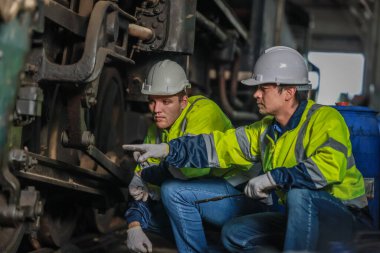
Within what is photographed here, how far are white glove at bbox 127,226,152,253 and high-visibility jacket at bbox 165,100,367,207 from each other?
1.56 feet

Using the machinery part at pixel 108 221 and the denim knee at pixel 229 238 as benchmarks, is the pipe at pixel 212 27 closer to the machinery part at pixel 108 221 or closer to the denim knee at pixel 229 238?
the machinery part at pixel 108 221

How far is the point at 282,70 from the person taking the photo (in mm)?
3811

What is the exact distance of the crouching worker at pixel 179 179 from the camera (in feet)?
13.6

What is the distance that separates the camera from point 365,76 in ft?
32.9

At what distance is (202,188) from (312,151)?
870mm

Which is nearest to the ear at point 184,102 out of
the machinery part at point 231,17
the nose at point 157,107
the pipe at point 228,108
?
the nose at point 157,107

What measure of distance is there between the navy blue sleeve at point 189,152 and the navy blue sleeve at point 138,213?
1.47ft

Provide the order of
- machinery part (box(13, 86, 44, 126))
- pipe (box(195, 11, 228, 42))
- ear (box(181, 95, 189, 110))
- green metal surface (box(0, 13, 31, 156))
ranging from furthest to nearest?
pipe (box(195, 11, 228, 42)) < ear (box(181, 95, 189, 110)) < machinery part (box(13, 86, 44, 126)) < green metal surface (box(0, 13, 31, 156))

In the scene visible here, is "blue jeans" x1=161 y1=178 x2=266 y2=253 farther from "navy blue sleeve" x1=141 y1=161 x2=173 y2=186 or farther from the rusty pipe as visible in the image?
the rusty pipe

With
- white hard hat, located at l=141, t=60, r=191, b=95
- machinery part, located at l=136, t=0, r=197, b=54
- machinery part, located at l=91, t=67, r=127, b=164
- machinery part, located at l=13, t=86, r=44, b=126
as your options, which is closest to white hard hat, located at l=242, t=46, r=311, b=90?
white hard hat, located at l=141, t=60, r=191, b=95

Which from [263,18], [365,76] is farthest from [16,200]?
[365,76]

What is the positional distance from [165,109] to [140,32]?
1.74 ft

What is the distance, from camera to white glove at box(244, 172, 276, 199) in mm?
3535

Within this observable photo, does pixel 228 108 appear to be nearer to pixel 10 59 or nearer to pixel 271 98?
pixel 271 98
